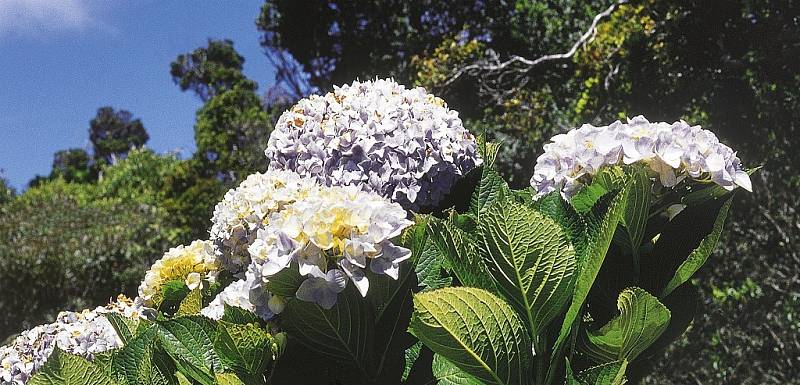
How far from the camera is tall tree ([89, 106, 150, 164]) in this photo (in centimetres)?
4403

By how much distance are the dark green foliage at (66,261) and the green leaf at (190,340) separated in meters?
10.3

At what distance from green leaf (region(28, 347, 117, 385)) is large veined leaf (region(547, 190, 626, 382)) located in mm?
663

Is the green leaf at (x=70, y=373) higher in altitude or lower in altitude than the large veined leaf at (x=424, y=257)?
higher

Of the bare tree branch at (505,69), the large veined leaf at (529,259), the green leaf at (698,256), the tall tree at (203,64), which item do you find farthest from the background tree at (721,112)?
the tall tree at (203,64)

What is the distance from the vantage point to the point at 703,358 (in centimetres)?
575

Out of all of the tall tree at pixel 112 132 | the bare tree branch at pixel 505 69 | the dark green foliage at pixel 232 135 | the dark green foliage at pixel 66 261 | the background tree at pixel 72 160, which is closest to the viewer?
the bare tree branch at pixel 505 69

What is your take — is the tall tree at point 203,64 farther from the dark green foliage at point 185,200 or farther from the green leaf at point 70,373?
the green leaf at point 70,373

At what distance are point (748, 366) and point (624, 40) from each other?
10.7 feet

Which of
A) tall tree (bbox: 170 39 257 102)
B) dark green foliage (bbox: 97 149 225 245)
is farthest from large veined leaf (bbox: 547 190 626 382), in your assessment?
tall tree (bbox: 170 39 257 102)

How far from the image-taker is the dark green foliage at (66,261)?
35.6ft

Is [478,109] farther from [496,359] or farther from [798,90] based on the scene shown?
[496,359]

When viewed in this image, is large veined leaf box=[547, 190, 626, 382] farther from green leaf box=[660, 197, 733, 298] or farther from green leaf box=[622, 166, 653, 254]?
green leaf box=[660, 197, 733, 298]

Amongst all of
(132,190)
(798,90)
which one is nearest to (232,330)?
(798,90)

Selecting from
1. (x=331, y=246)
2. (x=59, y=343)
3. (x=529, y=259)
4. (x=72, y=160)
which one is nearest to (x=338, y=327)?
(x=331, y=246)
